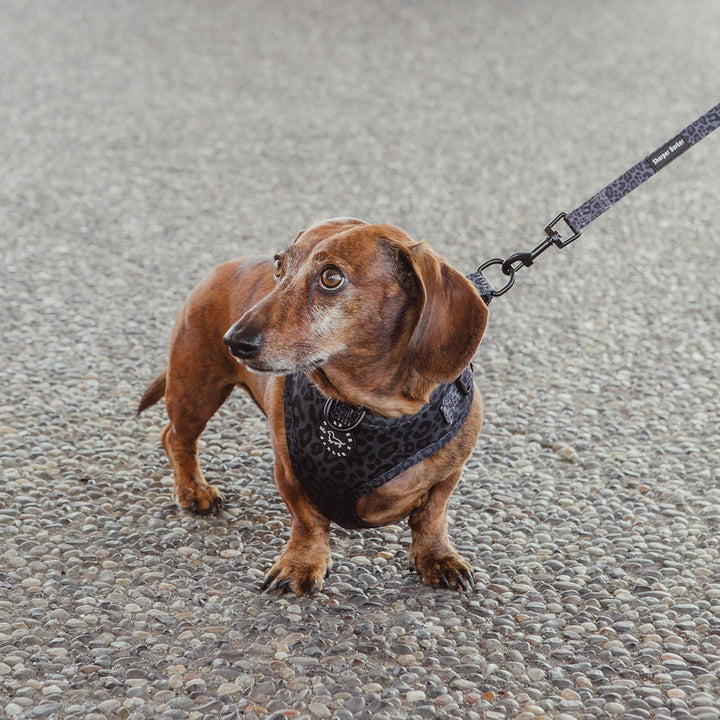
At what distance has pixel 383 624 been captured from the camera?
2654mm

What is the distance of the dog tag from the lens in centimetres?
249

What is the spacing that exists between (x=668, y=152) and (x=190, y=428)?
1.74m

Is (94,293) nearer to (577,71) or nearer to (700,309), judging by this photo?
(700,309)

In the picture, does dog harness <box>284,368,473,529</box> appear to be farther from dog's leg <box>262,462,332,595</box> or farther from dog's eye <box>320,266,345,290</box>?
dog's eye <box>320,266,345,290</box>

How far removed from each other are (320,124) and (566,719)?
21.3ft

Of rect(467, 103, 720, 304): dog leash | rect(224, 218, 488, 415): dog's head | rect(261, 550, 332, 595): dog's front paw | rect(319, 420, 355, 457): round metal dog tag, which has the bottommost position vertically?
rect(261, 550, 332, 595): dog's front paw

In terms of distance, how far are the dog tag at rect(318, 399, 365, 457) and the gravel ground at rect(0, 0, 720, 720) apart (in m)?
0.53

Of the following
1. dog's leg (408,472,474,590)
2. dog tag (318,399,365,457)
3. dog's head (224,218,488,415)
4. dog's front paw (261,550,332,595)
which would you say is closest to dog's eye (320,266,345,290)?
dog's head (224,218,488,415)

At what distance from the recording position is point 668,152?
2645mm

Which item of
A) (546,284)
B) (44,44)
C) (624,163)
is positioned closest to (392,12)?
(44,44)

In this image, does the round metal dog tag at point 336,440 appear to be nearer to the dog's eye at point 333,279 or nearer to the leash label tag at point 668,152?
the dog's eye at point 333,279

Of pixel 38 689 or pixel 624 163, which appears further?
pixel 624 163

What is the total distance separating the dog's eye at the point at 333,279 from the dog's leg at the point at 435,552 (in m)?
0.81

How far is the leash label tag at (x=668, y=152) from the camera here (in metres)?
2.63
